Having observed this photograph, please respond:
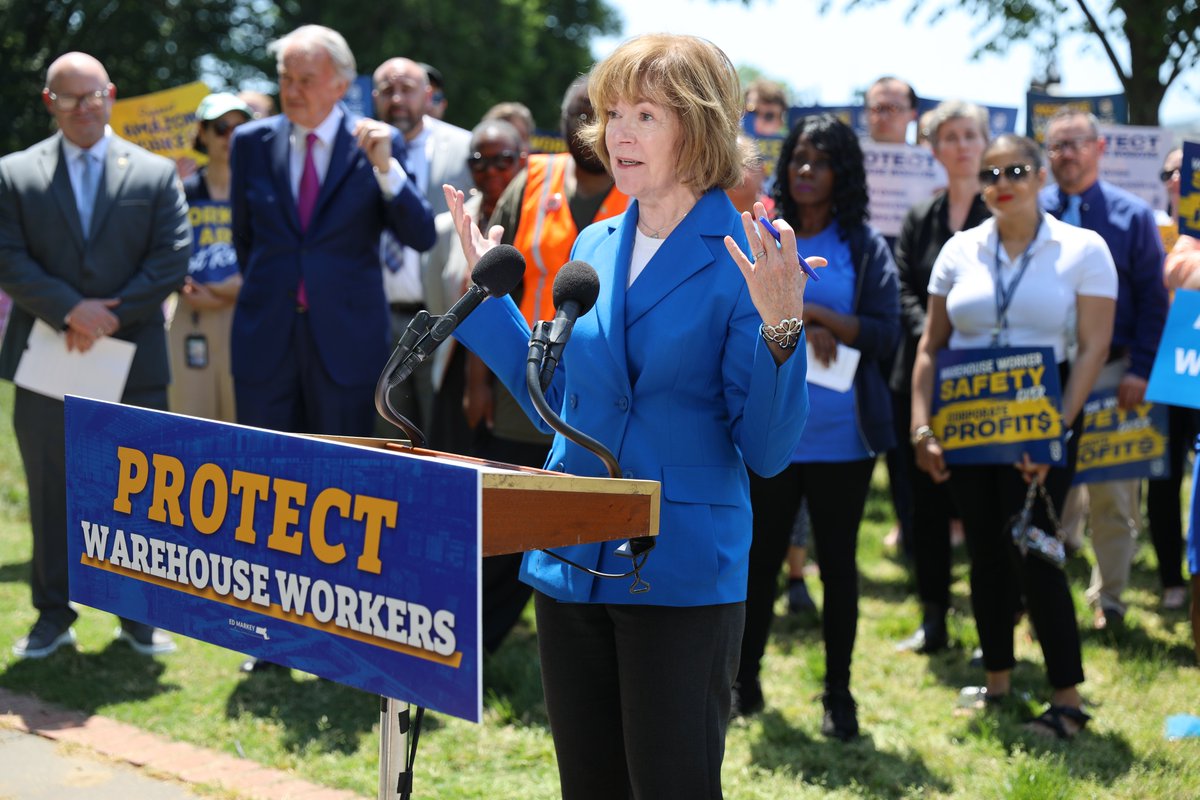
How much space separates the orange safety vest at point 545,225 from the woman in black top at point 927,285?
2.04 metres

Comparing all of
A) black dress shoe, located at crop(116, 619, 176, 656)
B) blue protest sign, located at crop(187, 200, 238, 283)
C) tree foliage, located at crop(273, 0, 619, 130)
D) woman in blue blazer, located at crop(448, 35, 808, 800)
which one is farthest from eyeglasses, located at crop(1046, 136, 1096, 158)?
tree foliage, located at crop(273, 0, 619, 130)

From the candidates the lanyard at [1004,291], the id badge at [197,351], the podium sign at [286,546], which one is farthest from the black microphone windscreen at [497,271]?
the id badge at [197,351]

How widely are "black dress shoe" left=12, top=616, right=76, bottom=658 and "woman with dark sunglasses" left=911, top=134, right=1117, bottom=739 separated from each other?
3.95 metres

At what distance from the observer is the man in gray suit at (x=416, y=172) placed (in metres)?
7.11

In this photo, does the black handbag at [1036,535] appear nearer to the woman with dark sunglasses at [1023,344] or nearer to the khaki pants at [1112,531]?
the woman with dark sunglasses at [1023,344]

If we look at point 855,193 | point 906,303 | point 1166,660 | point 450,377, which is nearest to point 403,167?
point 450,377

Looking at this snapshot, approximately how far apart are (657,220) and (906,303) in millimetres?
3867

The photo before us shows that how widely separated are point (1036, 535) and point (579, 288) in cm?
311

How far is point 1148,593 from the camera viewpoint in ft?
23.4

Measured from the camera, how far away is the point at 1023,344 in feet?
17.0

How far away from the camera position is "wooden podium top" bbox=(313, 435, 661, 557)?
90.0 inches

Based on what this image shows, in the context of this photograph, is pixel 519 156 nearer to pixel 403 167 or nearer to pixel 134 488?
pixel 403 167

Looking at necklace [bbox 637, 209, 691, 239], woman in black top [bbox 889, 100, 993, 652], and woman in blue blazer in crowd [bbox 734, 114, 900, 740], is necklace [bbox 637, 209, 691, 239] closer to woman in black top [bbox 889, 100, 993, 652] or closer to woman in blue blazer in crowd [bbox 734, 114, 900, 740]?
woman in blue blazer in crowd [bbox 734, 114, 900, 740]

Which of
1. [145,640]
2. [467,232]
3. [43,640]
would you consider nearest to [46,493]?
[43,640]
